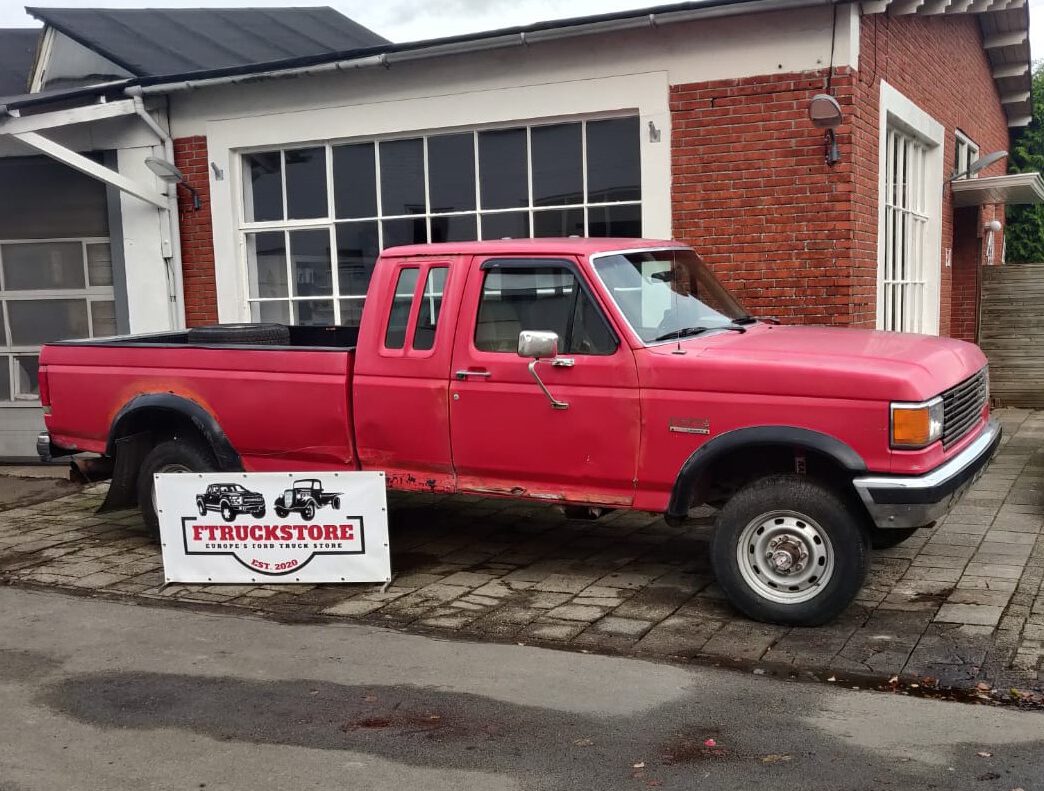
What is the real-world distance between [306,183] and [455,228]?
175 cm

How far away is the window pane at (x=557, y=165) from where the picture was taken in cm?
969

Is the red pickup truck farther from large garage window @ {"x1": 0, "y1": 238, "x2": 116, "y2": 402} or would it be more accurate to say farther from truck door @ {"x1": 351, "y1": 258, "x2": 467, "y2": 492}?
large garage window @ {"x1": 0, "y1": 238, "x2": 116, "y2": 402}

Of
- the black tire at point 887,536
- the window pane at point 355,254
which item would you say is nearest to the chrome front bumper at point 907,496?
the black tire at point 887,536

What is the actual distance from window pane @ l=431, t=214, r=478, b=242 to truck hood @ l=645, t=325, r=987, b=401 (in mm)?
4463

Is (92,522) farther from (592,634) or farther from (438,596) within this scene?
(592,634)

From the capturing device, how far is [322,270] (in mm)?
10930

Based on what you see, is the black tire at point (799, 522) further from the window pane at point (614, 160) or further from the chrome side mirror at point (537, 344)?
the window pane at point (614, 160)

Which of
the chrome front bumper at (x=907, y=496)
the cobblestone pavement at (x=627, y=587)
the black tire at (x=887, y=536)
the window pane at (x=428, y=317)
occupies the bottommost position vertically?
the cobblestone pavement at (x=627, y=587)

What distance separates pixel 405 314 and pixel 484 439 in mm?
950

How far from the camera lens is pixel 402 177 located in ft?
34.2

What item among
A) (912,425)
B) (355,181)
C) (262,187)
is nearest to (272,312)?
(262,187)

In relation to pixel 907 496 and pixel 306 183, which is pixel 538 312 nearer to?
pixel 907 496

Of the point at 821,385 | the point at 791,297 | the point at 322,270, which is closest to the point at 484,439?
the point at 821,385

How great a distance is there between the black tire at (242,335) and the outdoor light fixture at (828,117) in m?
4.46
